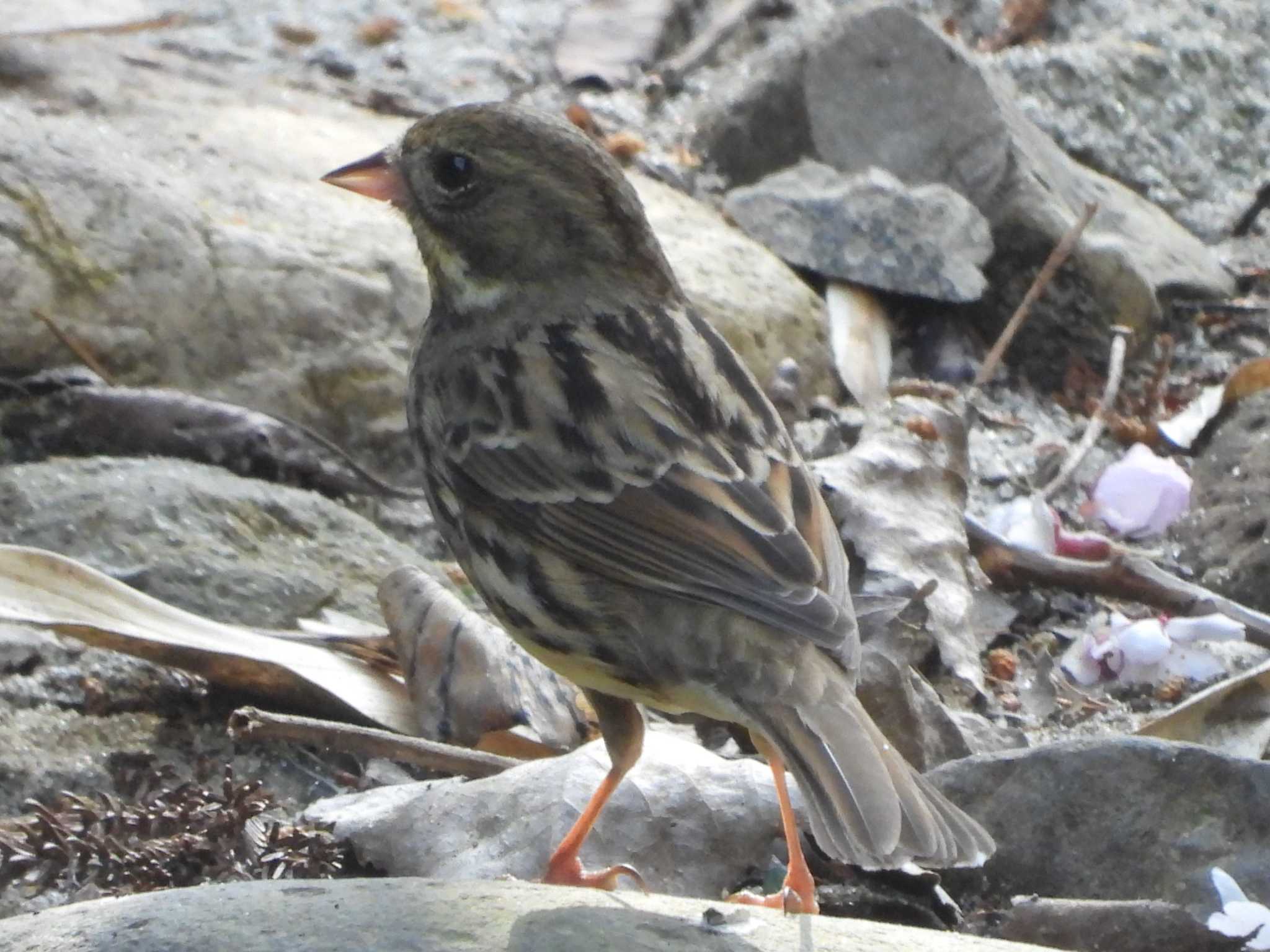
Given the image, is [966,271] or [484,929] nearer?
[484,929]

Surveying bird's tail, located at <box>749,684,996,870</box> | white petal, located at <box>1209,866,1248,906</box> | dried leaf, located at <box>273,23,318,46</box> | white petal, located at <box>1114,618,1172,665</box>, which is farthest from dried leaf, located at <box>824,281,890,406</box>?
bird's tail, located at <box>749,684,996,870</box>

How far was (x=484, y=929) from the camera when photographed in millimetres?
3305

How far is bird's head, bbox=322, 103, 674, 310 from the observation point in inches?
181

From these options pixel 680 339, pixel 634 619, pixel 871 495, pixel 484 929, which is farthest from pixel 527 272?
pixel 484 929

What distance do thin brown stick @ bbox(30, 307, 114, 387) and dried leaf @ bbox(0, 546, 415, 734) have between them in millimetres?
874

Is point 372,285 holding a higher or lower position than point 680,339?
lower

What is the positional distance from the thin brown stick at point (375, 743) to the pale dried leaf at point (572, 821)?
97mm

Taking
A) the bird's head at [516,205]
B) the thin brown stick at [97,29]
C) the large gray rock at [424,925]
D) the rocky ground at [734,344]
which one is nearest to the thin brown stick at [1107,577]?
the rocky ground at [734,344]

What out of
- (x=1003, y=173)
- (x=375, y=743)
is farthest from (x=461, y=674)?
(x=1003, y=173)

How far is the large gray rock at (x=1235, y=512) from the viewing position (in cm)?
552

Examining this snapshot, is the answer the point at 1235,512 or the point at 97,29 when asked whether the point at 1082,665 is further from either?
the point at 97,29

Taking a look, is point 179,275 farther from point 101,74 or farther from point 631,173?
point 631,173

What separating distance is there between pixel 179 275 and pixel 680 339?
Answer: 1.70 metres

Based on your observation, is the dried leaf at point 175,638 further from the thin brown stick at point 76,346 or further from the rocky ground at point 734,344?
the thin brown stick at point 76,346
